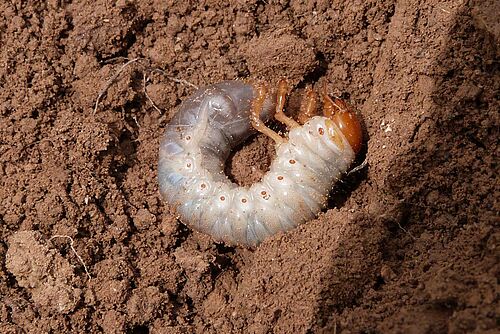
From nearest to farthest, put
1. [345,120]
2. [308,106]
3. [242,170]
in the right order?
[345,120], [308,106], [242,170]

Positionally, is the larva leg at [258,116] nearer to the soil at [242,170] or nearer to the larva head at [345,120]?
the soil at [242,170]

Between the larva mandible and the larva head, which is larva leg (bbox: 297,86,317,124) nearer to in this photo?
the larva mandible

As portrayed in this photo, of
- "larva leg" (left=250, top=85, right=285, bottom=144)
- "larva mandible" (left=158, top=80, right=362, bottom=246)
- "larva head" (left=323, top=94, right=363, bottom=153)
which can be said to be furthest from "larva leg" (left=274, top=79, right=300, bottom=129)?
"larva head" (left=323, top=94, right=363, bottom=153)

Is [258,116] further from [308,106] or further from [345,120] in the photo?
[345,120]

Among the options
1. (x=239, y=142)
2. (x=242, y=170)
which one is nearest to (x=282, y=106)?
(x=239, y=142)

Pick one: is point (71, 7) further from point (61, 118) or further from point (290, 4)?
point (290, 4)

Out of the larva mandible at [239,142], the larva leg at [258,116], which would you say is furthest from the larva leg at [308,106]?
the larva leg at [258,116]
